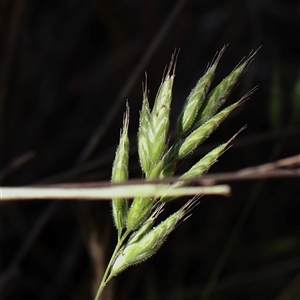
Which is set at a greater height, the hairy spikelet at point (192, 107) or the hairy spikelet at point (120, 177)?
the hairy spikelet at point (192, 107)

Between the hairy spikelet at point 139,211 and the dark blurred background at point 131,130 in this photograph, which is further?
the dark blurred background at point 131,130

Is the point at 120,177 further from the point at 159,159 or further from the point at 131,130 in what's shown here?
the point at 131,130

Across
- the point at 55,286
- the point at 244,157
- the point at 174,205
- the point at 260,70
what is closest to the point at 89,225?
the point at 55,286

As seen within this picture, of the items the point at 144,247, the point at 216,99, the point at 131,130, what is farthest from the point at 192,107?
the point at 131,130

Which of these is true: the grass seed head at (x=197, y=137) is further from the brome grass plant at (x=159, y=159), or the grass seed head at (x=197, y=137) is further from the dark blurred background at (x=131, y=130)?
the dark blurred background at (x=131, y=130)

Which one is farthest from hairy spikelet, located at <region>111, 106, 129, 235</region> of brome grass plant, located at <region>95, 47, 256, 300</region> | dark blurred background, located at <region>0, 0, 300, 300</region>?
dark blurred background, located at <region>0, 0, 300, 300</region>

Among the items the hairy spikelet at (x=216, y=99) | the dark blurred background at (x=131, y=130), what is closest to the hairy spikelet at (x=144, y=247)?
the hairy spikelet at (x=216, y=99)
